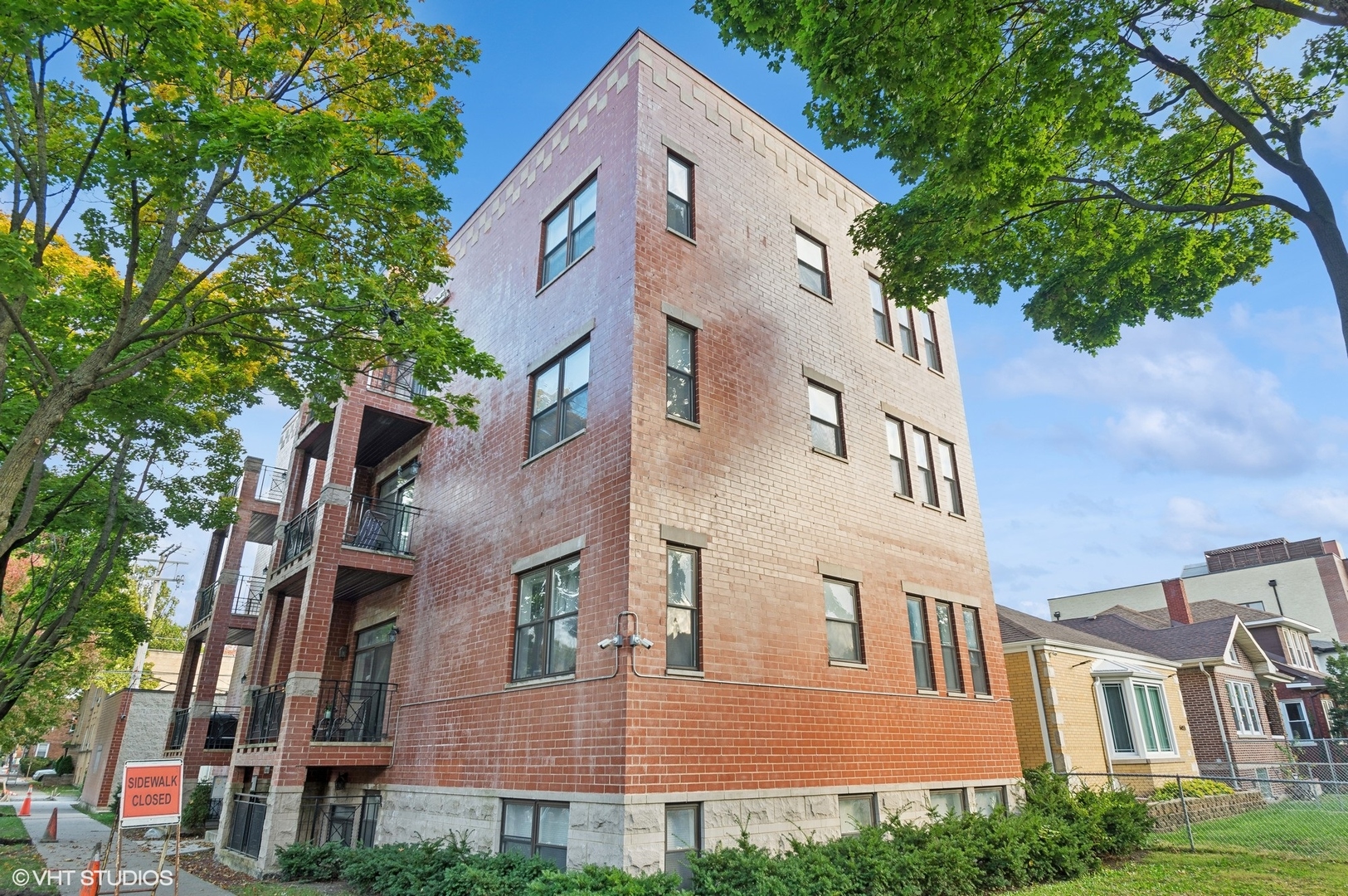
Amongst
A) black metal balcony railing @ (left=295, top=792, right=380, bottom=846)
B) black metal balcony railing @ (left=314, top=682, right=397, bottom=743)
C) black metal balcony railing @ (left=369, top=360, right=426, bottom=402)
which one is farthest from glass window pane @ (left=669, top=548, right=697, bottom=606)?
black metal balcony railing @ (left=295, top=792, right=380, bottom=846)

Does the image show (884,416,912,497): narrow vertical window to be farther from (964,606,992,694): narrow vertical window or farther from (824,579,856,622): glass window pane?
(824,579,856,622): glass window pane

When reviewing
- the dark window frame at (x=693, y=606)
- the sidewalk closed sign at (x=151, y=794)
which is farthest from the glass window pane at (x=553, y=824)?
the sidewalk closed sign at (x=151, y=794)

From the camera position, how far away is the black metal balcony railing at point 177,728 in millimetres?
23780

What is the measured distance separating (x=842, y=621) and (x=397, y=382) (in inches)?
446

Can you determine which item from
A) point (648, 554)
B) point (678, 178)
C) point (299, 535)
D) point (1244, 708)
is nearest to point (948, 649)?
point (648, 554)

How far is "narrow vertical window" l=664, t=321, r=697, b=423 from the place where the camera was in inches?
489

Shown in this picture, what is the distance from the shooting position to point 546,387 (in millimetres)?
14008

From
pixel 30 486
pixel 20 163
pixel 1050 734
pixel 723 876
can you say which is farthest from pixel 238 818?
pixel 1050 734

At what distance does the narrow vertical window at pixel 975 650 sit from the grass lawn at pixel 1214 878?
3.84 m

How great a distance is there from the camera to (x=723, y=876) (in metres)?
8.98

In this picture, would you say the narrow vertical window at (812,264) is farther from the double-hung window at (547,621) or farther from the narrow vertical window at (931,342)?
the double-hung window at (547,621)

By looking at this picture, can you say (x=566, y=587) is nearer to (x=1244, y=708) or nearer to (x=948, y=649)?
(x=948, y=649)

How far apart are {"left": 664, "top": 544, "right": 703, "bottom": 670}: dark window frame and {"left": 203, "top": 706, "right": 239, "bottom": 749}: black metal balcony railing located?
56.2 ft

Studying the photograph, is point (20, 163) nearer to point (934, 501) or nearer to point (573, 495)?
point (573, 495)
